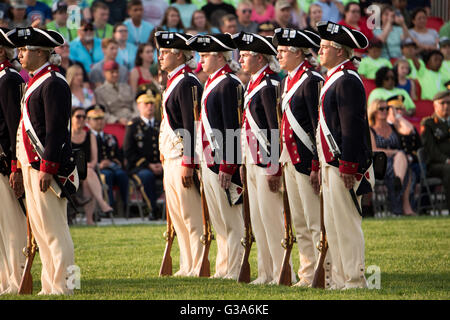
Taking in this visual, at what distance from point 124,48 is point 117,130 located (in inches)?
87.1

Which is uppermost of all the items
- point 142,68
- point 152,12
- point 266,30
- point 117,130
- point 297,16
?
point 152,12

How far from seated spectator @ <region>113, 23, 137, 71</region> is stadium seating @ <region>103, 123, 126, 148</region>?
162cm

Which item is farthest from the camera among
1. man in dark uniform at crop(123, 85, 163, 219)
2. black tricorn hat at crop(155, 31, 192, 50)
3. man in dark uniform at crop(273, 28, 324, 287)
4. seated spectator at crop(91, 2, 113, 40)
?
seated spectator at crop(91, 2, 113, 40)

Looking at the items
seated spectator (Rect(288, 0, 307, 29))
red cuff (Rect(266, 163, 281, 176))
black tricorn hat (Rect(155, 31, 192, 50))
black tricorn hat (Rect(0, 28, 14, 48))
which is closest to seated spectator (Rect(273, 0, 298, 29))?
seated spectator (Rect(288, 0, 307, 29))

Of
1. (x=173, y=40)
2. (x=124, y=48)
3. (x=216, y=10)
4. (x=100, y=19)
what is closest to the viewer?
(x=173, y=40)

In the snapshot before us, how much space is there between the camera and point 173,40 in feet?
36.4

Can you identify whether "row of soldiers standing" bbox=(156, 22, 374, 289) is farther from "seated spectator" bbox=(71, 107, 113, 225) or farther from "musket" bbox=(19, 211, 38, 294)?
"seated spectator" bbox=(71, 107, 113, 225)

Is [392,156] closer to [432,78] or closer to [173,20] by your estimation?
[432,78]

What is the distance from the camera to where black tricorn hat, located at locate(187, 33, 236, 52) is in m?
10.7

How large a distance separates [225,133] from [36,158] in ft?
7.34

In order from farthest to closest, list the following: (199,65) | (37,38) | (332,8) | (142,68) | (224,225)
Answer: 1. (332,8)
2. (142,68)
3. (199,65)
4. (224,225)
5. (37,38)

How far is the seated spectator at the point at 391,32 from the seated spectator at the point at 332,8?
826 mm

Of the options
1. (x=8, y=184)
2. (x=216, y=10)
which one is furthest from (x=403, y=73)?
(x=8, y=184)
